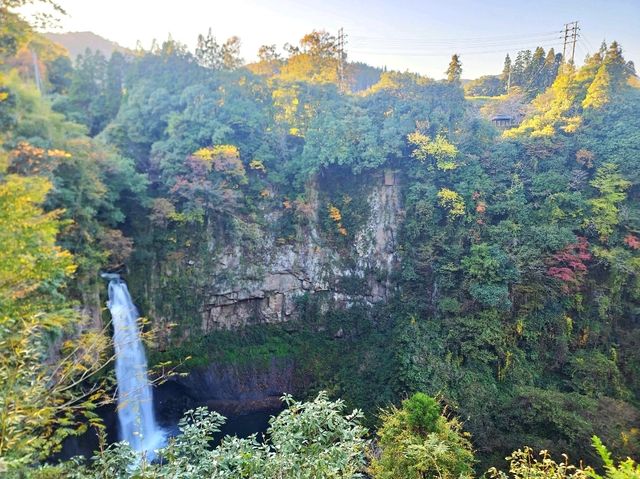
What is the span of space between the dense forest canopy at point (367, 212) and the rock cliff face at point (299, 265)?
0.22m

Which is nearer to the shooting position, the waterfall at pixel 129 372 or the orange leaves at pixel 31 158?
the orange leaves at pixel 31 158

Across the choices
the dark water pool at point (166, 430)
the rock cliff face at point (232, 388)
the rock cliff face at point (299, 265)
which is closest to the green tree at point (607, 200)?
the rock cliff face at point (299, 265)

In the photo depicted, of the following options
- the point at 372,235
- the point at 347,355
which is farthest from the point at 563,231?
the point at 347,355

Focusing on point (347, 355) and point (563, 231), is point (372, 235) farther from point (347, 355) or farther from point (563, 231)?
point (563, 231)

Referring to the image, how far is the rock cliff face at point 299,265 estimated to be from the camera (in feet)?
46.3

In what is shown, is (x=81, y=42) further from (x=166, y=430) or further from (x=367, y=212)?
(x=166, y=430)

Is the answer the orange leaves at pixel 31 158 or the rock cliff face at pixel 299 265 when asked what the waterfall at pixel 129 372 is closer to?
the rock cliff face at pixel 299 265

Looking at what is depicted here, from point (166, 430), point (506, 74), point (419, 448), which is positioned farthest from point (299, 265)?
point (506, 74)

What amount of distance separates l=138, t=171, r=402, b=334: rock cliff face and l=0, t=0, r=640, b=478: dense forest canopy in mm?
218

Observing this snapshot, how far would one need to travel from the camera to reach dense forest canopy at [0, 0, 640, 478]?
10.2 meters

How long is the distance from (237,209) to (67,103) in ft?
29.9

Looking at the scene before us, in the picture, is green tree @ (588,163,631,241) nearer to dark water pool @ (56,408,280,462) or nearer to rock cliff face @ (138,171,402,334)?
rock cliff face @ (138,171,402,334)

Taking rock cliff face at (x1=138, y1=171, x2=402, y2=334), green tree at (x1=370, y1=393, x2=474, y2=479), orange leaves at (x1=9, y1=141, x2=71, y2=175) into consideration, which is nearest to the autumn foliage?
rock cliff face at (x1=138, y1=171, x2=402, y2=334)

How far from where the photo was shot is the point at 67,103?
15.8 meters
